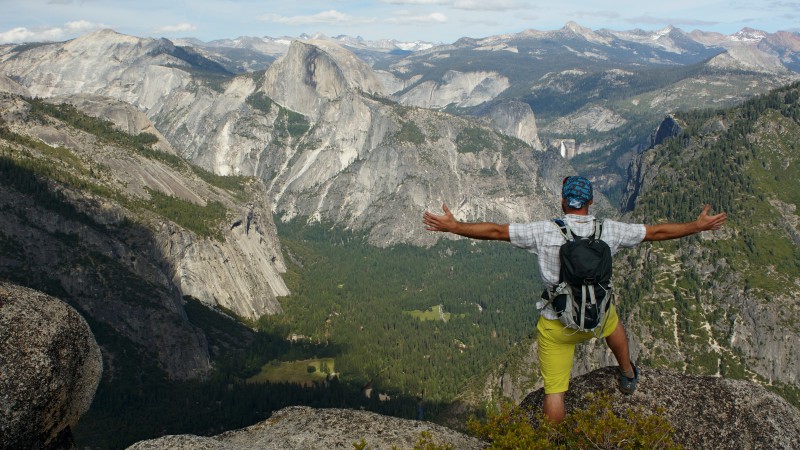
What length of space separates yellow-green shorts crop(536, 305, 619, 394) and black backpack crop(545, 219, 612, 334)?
54 centimetres

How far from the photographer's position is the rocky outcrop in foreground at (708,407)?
19.1 m

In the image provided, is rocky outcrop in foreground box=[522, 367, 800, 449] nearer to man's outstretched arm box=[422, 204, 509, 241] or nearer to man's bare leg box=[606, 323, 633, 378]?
man's bare leg box=[606, 323, 633, 378]

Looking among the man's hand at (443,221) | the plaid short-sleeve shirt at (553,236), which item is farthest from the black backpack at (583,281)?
the man's hand at (443,221)

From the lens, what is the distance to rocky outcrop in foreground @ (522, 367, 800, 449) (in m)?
19.1

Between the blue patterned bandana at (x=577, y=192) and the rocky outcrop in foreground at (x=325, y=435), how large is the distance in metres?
8.63

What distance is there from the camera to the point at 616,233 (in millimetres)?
16453

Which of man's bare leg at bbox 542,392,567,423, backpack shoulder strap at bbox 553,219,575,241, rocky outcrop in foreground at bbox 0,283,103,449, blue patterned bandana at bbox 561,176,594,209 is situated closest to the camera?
backpack shoulder strap at bbox 553,219,575,241

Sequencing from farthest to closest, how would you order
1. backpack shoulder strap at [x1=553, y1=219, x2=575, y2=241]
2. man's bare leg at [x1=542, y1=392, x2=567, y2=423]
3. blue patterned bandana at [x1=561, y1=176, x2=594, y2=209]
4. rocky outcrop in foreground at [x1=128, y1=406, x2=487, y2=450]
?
rocky outcrop in foreground at [x1=128, y1=406, x2=487, y2=450]
man's bare leg at [x1=542, y1=392, x2=567, y2=423]
blue patterned bandana at [x1=561, y1=176, x2=594, y2=209]
backpack shoulder strap at [x1=553, y1=219, x2=575, y2=241]

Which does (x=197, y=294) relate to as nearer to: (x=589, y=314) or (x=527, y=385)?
(x=527, y=385)

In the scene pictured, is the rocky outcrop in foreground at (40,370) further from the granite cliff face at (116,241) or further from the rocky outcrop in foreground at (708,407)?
the granite cliff face at (116,241)

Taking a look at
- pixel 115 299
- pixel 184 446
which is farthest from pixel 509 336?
pixel 184 446

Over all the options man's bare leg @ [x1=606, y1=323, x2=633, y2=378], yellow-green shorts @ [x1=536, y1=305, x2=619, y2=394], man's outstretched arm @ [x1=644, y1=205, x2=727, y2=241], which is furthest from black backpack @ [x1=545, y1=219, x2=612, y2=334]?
man's bare leg @ [x1=606, y1=323, x2=633, y2=378]

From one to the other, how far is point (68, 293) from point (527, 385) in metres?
95.2

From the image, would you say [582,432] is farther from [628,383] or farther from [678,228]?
[678,228]
